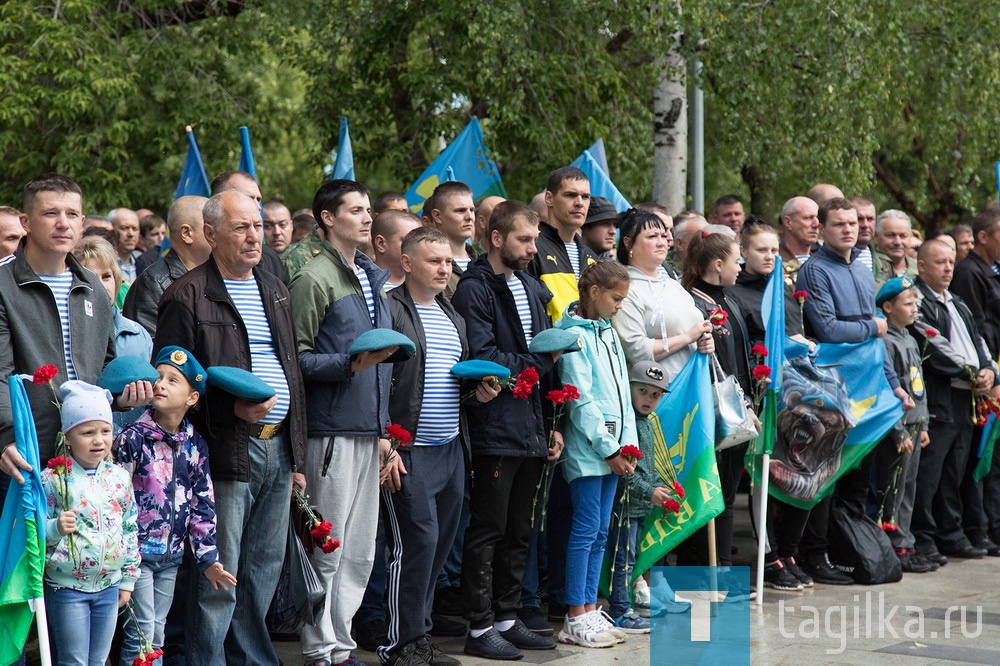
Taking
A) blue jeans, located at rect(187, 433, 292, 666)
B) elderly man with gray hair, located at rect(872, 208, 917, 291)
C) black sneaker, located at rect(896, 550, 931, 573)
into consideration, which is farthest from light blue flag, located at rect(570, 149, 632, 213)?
blue jeans, located at rect(187, 433, 292, 666)

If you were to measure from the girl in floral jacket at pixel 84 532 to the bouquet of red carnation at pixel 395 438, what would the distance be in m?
1.35

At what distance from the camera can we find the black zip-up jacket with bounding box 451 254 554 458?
6.45 metres

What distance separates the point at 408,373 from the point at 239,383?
125 cm

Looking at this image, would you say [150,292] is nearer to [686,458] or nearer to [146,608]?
[146,608]

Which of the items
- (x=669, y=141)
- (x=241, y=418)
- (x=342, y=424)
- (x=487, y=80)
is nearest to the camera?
(x=241, y=418)

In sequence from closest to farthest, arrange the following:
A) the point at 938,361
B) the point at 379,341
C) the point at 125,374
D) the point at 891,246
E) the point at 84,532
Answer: the point at 84,532, the point at 125,374, the point at 379,341, the point at 938,361, the point at 891,246

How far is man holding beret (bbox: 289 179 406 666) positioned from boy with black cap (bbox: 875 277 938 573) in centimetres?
427

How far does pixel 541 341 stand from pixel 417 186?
12.7ft

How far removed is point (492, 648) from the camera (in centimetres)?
639

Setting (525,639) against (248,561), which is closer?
(248,561)

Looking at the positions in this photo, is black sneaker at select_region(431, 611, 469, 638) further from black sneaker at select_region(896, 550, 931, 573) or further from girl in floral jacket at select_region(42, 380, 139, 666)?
black sneaker at select_region(896, 550, 931, 573)

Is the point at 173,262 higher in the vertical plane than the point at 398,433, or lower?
higher

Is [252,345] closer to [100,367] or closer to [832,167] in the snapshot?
[100,367]

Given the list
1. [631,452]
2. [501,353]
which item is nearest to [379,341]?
[501,353]
